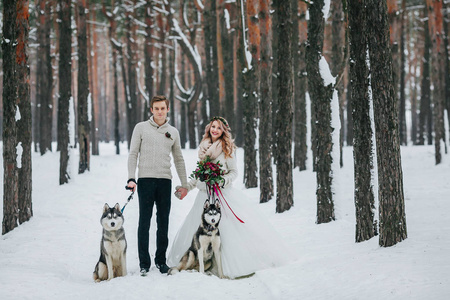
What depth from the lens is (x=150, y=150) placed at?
18.1 feet

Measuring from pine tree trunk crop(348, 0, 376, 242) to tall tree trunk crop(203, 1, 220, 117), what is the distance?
1401 cm

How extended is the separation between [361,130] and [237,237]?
8.14ft

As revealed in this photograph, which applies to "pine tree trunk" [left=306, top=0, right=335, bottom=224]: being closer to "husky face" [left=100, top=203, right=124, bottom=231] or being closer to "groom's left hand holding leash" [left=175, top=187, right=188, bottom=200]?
"groom's left hand holding leash" [left=175, top=187, right=188, bottom=200]

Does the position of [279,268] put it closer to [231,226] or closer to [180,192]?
[231,226]

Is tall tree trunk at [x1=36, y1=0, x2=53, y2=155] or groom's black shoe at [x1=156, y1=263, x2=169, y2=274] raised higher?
tall tree trunk at [x1=36, y1=0, x2=53, y2=155]

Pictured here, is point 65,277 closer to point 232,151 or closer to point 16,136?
point 232,151

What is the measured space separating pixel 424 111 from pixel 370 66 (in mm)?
19710

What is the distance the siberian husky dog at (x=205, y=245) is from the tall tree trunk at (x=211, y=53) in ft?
49.8

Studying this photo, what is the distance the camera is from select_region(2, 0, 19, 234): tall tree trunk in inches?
327

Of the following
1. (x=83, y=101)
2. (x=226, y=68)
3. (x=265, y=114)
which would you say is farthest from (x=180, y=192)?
(x=226, y=68)

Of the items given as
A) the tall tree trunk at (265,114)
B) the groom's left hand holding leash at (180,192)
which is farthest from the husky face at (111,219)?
the tall tree trunk at (265,114)

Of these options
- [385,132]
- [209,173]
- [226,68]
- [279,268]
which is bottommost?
[279,268]

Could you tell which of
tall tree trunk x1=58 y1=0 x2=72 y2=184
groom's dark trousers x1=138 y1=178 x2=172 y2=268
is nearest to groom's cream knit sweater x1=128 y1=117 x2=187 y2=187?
groom's dark trousers x1=138 y1=178 x2=172 y2=268

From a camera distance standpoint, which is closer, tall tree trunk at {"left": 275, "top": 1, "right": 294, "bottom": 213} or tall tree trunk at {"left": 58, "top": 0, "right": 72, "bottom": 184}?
tall tree trunk at {"left": 275, "top": 1, "right": 294, "bottom": 213}
